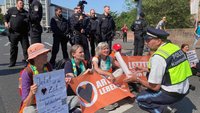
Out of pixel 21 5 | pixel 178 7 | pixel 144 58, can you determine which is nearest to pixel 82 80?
pixel 144 58

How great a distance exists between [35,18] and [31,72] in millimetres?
4426

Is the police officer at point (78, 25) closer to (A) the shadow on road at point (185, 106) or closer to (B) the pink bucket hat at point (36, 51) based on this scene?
(A) the shadow on road at point (185, 106)

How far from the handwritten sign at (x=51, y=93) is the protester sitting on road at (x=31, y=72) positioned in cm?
12

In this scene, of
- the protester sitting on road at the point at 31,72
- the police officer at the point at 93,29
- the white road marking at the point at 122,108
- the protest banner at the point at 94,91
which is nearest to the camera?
→ the protester sitting on road at the point at 31,72

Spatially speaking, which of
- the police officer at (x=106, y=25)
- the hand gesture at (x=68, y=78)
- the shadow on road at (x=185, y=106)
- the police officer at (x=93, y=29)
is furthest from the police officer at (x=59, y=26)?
the shadow on road at (x=185, y=106)

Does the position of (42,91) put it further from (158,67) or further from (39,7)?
(39,7)

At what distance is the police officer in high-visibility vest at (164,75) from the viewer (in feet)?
14.5

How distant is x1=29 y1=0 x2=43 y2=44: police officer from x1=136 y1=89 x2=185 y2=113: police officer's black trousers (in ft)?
14.5

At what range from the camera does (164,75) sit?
4.51m

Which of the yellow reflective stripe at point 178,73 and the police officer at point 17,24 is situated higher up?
the police officer at point 17,24

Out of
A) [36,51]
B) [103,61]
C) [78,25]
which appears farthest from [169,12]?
[36,51]

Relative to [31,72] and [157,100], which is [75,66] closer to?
[31,72]

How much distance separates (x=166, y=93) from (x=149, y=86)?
0.26 m

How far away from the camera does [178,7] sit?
3016 cm
